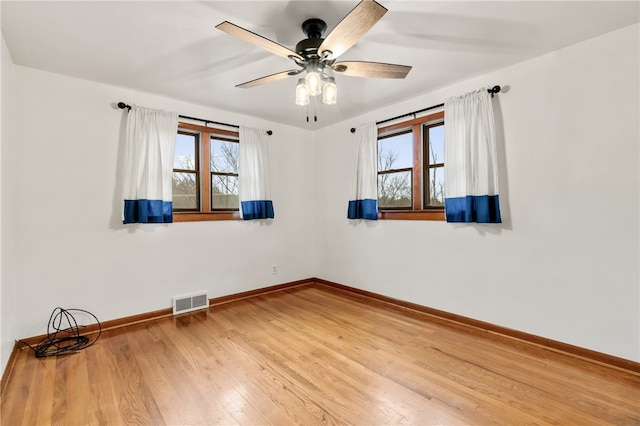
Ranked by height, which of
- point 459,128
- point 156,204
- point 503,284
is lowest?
point 503,284

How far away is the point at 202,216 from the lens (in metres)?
3.82

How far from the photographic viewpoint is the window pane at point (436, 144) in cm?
349

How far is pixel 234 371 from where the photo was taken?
90.4 inches

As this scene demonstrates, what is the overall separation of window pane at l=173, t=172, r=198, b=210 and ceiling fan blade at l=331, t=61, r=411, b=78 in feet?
7.96

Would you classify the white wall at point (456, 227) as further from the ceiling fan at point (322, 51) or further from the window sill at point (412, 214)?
the ceiling fan at point (322, 51)

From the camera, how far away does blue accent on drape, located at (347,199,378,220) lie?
13.0 ft

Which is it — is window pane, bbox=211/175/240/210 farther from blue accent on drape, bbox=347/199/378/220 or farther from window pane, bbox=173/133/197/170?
blue accent on drape, bbox=347/199/378/220

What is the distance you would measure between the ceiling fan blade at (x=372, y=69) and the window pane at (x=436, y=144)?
55.5 inches

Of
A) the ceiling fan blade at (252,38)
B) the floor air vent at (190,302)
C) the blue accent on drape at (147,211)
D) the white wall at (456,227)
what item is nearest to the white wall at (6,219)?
the white wall at (456,227)

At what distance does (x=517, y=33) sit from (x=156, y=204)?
11.9 ft

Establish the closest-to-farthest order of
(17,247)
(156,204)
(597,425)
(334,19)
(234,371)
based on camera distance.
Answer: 1. (597,425)
2. (334,19)
3. (234,371)
4. (17,247)
5. (156,204)

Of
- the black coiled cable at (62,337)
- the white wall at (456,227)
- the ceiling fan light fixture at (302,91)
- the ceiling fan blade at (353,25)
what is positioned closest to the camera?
the ceiling fan blade at (353,25)

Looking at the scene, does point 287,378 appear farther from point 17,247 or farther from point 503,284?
point 17,247

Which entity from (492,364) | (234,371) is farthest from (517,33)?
(234,371)
